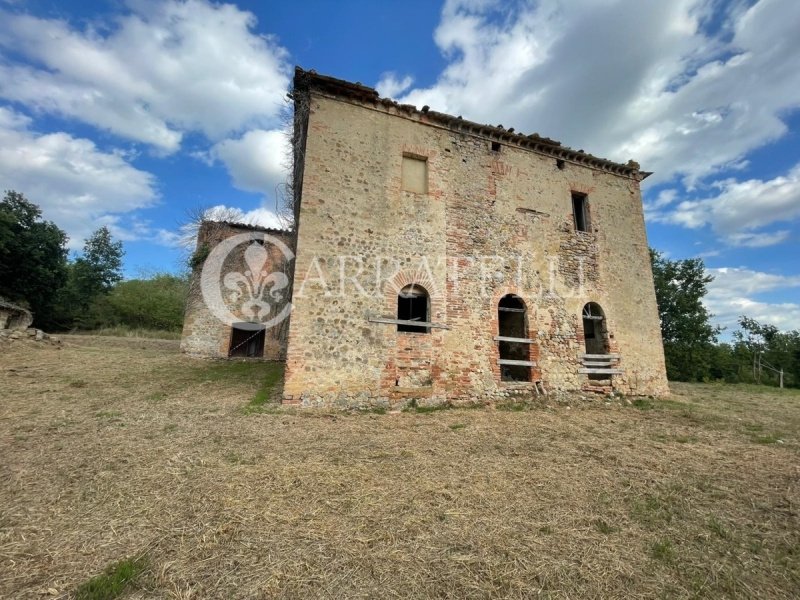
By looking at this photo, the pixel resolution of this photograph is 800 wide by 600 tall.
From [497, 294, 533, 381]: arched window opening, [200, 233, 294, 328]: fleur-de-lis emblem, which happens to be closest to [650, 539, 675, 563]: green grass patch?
[497, 294, 533, 381]: arched window opening

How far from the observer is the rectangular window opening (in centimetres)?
1079

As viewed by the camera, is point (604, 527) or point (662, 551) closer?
point (662, 551)

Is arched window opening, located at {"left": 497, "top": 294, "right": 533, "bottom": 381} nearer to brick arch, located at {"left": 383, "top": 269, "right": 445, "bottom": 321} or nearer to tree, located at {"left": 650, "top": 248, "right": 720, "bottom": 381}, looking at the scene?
brick arch, located at {"left": 383, "top": 269, "right": 445, "bottom": 321}

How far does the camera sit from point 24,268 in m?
16.8

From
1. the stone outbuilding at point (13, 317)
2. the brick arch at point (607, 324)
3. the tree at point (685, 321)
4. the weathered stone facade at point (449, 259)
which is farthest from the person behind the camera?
the tree at point (685, 321)

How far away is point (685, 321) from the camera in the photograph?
74.3 ft

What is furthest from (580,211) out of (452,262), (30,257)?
(30,257)

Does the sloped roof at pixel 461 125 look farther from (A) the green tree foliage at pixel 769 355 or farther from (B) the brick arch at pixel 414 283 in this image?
(A) the green tree foliage at pixel 769 355

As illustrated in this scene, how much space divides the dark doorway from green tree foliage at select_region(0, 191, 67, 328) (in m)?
12.0

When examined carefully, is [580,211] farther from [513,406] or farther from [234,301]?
[234,301]

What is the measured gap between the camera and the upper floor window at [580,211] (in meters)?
10.8

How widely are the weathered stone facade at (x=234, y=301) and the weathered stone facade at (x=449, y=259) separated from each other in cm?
387

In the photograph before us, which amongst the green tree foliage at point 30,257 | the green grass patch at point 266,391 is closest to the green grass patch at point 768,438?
the green grass patch at point 266,391

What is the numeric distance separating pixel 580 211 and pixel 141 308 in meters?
27.8
